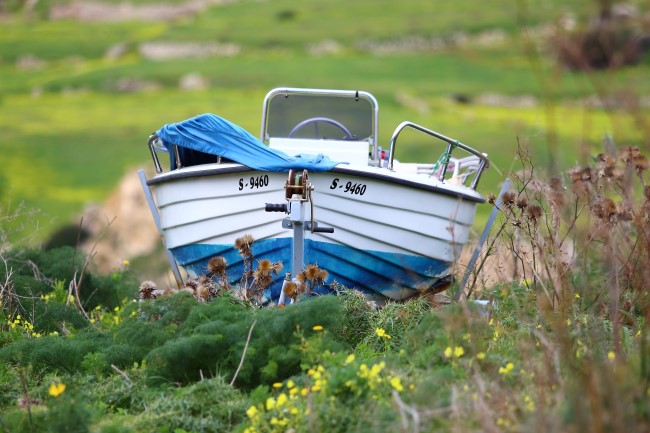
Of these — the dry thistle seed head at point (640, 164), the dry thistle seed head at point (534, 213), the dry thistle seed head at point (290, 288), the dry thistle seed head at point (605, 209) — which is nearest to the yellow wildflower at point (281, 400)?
the dry thistle seed head at point (290, 288)

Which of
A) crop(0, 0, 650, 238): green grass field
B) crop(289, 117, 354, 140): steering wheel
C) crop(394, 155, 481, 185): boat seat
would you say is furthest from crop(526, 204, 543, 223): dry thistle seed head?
crop(0, 0, 650, 238): green grass field

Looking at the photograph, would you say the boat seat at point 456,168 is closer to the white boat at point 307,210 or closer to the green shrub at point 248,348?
the white boat at point 307,210

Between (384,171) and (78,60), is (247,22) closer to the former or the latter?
(78,60)

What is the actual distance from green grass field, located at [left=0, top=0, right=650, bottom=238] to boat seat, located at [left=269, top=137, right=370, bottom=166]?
52.6 ft

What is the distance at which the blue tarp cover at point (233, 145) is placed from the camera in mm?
8547

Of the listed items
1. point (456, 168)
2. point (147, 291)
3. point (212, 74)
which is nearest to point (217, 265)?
point (147, 291)

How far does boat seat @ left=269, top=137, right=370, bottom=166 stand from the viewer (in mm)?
10406

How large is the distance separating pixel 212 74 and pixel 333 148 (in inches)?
1631

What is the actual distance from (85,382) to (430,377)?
2.50 metres

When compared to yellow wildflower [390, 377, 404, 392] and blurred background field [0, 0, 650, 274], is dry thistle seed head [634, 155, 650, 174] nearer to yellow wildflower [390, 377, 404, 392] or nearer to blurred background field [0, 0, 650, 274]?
yellow wildflower [390, 377, 404, 392]

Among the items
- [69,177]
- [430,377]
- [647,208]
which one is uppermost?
[647,208]

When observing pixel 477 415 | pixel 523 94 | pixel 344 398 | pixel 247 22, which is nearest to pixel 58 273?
pixel 344 398

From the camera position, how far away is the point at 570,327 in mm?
7027

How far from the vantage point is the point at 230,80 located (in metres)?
49.5
